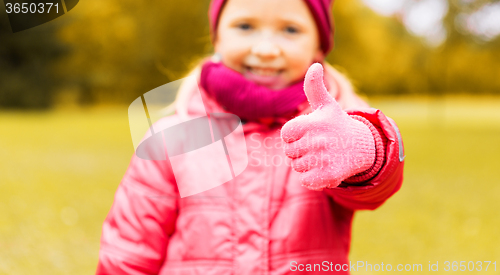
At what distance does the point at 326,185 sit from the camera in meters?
1.16

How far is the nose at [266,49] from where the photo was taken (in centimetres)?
156

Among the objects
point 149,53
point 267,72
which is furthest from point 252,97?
point 149,53

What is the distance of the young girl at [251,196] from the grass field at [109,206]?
1992 millimetres

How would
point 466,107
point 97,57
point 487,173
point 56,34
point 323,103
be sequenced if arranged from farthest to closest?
point 466,107 → point 97,57 → point 56,34 → point 487,173 → point 323,103

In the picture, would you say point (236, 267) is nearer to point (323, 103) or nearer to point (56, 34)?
point (323, 103)

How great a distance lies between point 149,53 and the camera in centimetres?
1675

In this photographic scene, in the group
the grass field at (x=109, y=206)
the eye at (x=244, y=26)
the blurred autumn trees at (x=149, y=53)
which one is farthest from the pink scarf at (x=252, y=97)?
the blurred autumn trees at (x=149, y=53)

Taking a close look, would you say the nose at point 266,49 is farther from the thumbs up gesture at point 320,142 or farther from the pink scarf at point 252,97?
the thumbs up gesture at point 320,142

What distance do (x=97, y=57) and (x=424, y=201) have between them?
1881 centimetres

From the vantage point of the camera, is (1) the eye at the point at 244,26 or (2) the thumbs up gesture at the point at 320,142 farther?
(1) the eye at the point at 244,26

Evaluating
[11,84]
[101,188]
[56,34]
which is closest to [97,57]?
[56,34]

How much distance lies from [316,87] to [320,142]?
0.42 feet

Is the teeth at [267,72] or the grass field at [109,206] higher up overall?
the teeth at [267,72]

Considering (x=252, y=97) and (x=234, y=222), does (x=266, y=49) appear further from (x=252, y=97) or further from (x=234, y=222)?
(x=234, y=222)
